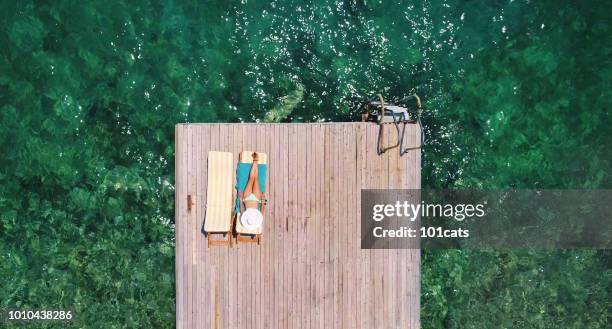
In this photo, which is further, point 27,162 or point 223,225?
point 27,162

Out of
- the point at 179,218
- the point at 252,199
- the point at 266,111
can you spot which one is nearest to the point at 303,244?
the point at 252,199

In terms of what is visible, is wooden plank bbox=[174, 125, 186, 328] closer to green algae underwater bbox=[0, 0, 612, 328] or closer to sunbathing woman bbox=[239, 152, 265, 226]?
green algae underwater bbox=[0, 0, 612, 328]

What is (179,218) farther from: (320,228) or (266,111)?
(266,111)

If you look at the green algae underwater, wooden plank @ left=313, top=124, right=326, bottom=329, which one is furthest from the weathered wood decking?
the green algae underwater

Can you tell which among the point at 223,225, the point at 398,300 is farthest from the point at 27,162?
the point at 398,300

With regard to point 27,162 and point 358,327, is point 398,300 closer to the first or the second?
point 358,327
